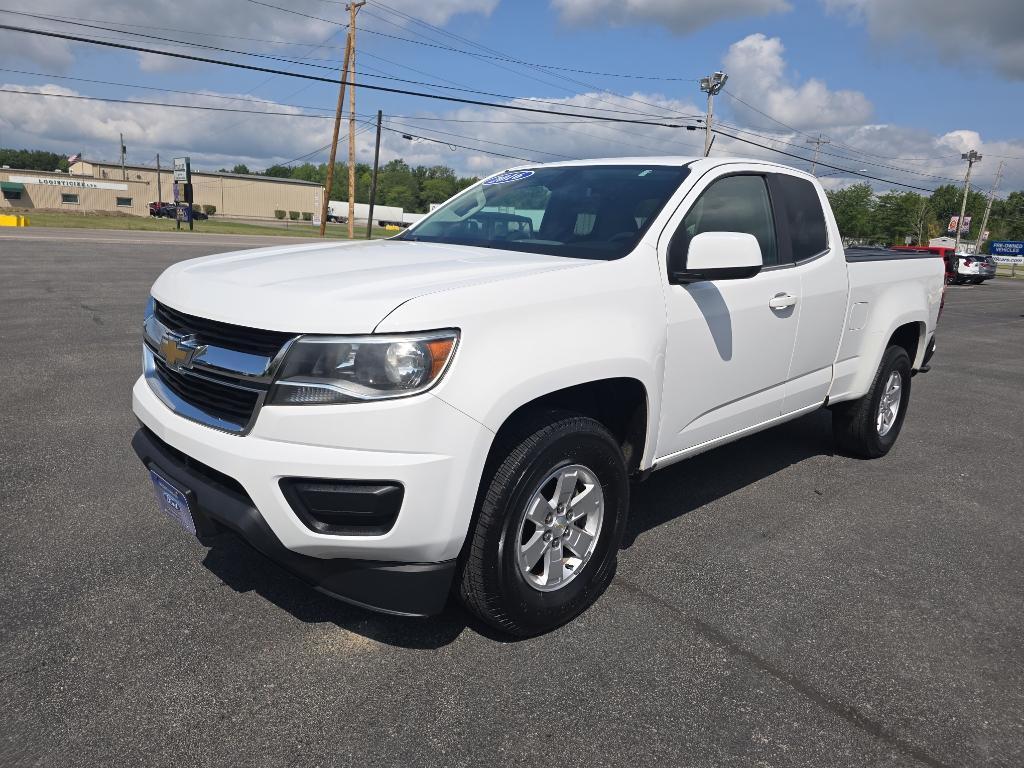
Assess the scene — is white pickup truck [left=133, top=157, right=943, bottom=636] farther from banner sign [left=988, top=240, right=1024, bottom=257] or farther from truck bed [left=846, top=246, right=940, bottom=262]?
banner sign [left=988, top=240, right=1024, bottom=257]

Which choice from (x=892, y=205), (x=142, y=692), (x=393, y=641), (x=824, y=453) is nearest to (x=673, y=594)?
(x=393, y=641)

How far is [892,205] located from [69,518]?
118 metres

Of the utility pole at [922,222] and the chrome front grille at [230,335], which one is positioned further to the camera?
the utility pole at [922,222]

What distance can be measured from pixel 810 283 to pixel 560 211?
4.69 feet

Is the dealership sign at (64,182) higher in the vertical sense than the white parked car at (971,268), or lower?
lower

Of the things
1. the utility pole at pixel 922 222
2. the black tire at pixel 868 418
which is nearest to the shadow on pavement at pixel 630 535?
the black tire at pixel 868 418

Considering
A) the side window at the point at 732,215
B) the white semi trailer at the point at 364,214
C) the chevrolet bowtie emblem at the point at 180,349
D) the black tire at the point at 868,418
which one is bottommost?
the white semi trailer at the point at 364,214

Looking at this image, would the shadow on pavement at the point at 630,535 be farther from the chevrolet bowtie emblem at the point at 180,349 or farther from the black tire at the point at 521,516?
the chevrolet bowtie emblem at the point at 180,349

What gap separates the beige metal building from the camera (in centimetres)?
7694

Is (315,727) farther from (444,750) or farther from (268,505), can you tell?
(268,505)

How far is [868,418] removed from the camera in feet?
16.1

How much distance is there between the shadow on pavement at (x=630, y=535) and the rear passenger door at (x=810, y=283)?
2.45 feet

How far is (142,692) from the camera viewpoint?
238 cm

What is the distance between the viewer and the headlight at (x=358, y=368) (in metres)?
2.19
